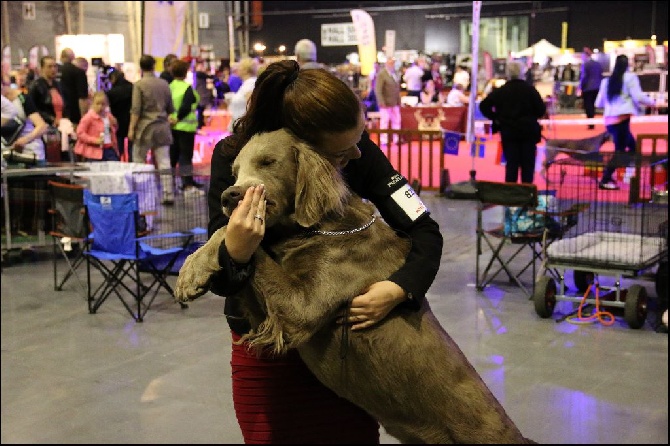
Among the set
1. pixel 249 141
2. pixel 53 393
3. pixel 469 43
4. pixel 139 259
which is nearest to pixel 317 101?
pixel 249 141

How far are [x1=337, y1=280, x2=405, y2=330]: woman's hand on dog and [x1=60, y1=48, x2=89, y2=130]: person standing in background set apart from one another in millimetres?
10551

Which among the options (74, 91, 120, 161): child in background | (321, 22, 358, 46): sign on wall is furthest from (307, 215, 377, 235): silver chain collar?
(321, 22, 358, 46): sign on wall

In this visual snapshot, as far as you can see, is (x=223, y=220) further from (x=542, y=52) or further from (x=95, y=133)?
(x=542, y=52)

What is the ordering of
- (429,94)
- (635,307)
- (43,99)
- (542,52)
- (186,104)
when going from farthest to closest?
(542,52), (429,94), (186,104), (43,99), (635,307)

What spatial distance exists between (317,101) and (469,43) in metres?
26.7

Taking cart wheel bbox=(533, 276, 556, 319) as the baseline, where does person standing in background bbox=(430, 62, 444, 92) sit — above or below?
above

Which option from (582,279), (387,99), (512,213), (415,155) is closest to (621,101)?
(415,155)

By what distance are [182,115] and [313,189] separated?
9482 millimetres

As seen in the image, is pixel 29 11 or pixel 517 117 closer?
pixel 517 117

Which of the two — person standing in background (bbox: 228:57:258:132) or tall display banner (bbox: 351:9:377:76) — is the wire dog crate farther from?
tall display banner (bbox: 351:9:377:76)

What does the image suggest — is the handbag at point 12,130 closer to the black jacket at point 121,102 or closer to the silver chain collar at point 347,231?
the black jacket at point 121,102

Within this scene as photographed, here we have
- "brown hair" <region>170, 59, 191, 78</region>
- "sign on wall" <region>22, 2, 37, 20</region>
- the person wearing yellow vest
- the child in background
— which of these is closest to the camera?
the child in background

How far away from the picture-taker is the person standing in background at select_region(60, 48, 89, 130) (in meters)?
11.6

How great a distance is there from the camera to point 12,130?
28.1 feet
